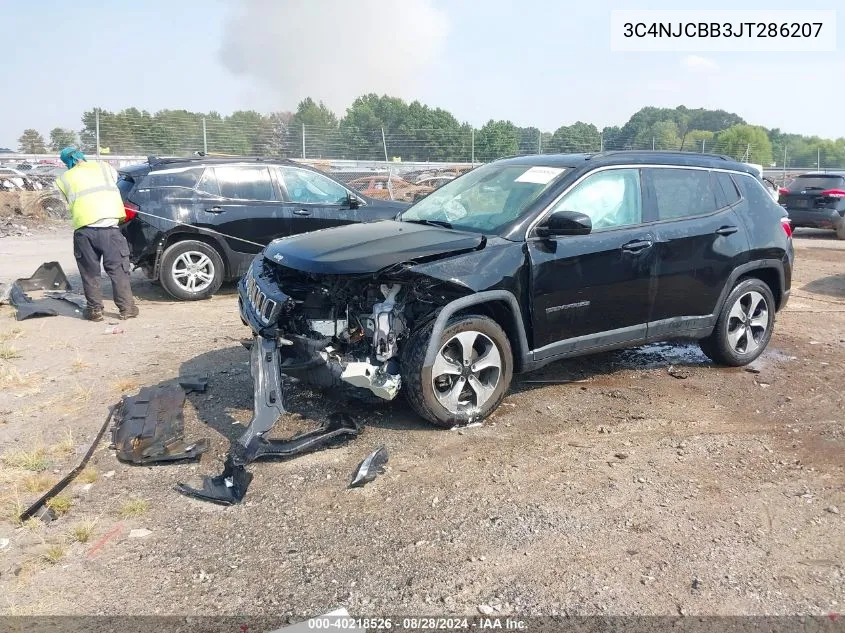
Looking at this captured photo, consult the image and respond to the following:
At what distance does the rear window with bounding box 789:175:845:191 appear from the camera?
15539 mm

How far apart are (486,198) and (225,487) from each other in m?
2.79

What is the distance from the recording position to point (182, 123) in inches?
786

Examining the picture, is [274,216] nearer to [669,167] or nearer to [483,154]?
[669,167]

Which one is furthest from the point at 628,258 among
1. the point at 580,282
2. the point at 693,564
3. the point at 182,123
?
the point at 182,123

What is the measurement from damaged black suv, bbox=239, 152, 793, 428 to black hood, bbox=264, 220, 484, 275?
0.04ft

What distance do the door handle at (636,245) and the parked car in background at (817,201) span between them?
1247 centimetres

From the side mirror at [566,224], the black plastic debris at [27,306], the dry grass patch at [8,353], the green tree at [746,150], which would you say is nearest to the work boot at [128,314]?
the black plastic debris at [27,306]

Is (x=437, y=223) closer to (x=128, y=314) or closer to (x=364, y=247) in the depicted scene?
(x=364, y=247)

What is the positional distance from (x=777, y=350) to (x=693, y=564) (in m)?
4.19

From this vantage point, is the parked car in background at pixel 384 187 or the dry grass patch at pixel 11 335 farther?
the parked car in background at pixel 384 187

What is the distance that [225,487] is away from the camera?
147 inches

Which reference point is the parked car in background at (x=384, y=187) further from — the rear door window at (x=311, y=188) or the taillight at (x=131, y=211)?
the taillight at (x=131, y=211)

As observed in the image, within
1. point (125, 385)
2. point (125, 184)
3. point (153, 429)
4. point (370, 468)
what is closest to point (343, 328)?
point (370, 468)

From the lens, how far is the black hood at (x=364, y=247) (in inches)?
168
